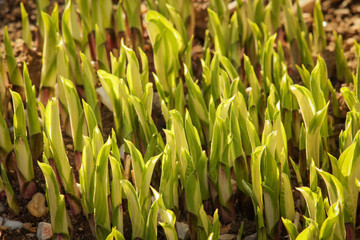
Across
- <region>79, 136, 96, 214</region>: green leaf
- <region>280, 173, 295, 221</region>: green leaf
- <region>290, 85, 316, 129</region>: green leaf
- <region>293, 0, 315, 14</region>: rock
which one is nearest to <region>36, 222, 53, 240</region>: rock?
<region>79, 136, 96, 214</region>: green leaf

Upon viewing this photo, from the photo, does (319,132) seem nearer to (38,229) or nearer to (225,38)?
(225,38)

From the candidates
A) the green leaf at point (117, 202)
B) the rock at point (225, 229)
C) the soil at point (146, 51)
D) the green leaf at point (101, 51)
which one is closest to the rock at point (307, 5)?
the soil at point (146, 51)

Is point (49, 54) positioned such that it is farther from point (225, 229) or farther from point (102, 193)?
point (225, 229)

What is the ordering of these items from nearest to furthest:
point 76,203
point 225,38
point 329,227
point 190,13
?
point 329,227 < point 76,203 < point 225,38 < point 190,13

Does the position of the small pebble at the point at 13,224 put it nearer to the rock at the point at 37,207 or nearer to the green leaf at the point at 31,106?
the rock at the point at 37,207

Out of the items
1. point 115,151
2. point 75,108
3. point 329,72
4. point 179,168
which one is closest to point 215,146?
point 179,168

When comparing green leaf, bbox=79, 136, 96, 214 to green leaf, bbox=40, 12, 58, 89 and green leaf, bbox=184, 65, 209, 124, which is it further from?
green leaf, bbox=40, 12, 58, 89
